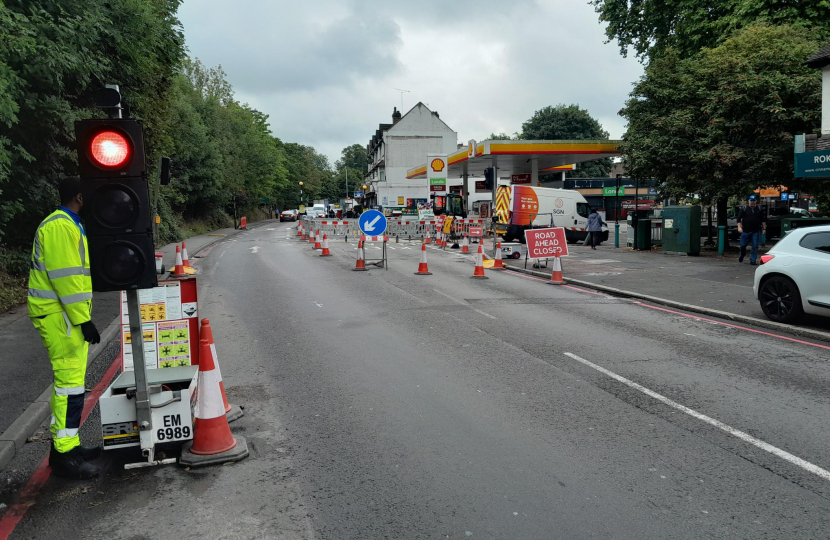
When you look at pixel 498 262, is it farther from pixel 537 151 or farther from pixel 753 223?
pixel 537 151

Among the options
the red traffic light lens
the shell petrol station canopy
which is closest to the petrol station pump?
the red traffic light lens

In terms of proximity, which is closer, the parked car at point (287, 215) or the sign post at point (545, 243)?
the sign post at point (545, 243)

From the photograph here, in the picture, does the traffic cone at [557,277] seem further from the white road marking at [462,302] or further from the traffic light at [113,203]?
the traffic light at [113,203]

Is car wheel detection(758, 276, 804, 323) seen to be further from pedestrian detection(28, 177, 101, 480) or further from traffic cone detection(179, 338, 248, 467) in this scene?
pedestrian detection(28, 177, 101, 480)

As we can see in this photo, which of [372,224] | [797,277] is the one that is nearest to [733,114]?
[372,224]

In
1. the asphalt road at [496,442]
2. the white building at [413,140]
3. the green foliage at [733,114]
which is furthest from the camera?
the white building at [413,140]

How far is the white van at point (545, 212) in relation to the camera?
89.4 feet

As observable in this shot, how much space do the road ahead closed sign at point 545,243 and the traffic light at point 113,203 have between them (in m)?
13.7

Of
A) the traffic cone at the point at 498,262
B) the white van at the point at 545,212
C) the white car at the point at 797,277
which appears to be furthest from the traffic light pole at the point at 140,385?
the white van at the point at 545,212

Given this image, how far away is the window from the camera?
30.9 ft

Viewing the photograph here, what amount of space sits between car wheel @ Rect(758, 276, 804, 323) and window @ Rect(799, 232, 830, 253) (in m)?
0.60

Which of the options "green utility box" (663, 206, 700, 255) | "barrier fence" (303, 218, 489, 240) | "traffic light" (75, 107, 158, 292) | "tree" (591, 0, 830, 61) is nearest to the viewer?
"traffic light" (75, 107, 158, 292)

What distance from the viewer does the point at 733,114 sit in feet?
70.6

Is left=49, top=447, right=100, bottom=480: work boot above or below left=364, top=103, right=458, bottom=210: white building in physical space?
below
